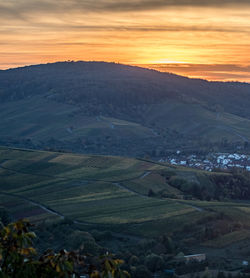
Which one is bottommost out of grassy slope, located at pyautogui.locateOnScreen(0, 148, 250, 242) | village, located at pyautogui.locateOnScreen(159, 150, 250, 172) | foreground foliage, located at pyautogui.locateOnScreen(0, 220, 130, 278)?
village, located at pyautogui.locateOnScreen(159, 150, 250, 172)

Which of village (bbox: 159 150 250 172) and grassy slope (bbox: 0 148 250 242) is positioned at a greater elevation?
grassy slope (bbox: 0 148 250 242)

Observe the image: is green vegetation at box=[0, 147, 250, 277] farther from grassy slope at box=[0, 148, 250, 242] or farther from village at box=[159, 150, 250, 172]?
village at box=[159, 150, 250, 172]

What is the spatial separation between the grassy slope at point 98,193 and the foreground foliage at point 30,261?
5150 cm

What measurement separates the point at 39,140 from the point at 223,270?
150 meters

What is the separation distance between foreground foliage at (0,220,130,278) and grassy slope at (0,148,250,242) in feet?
169

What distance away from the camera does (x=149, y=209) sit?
71.1 m

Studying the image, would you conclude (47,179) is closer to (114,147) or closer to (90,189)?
(90,189)

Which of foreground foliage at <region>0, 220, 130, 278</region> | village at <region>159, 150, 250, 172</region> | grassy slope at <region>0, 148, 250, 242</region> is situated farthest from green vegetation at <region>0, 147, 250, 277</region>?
village at <region>159, 150, 250, 172</region>

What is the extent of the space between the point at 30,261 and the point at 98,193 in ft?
240

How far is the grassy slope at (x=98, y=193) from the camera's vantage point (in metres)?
67.1

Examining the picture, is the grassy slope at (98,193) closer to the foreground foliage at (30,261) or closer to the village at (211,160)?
the village at (211,160)

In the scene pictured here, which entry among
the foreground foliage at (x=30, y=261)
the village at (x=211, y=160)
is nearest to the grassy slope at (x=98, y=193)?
the village at (x=211, y=160)

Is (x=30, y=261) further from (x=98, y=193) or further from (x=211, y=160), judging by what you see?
(x=211, y=160)

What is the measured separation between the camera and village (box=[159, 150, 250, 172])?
141750 mm
